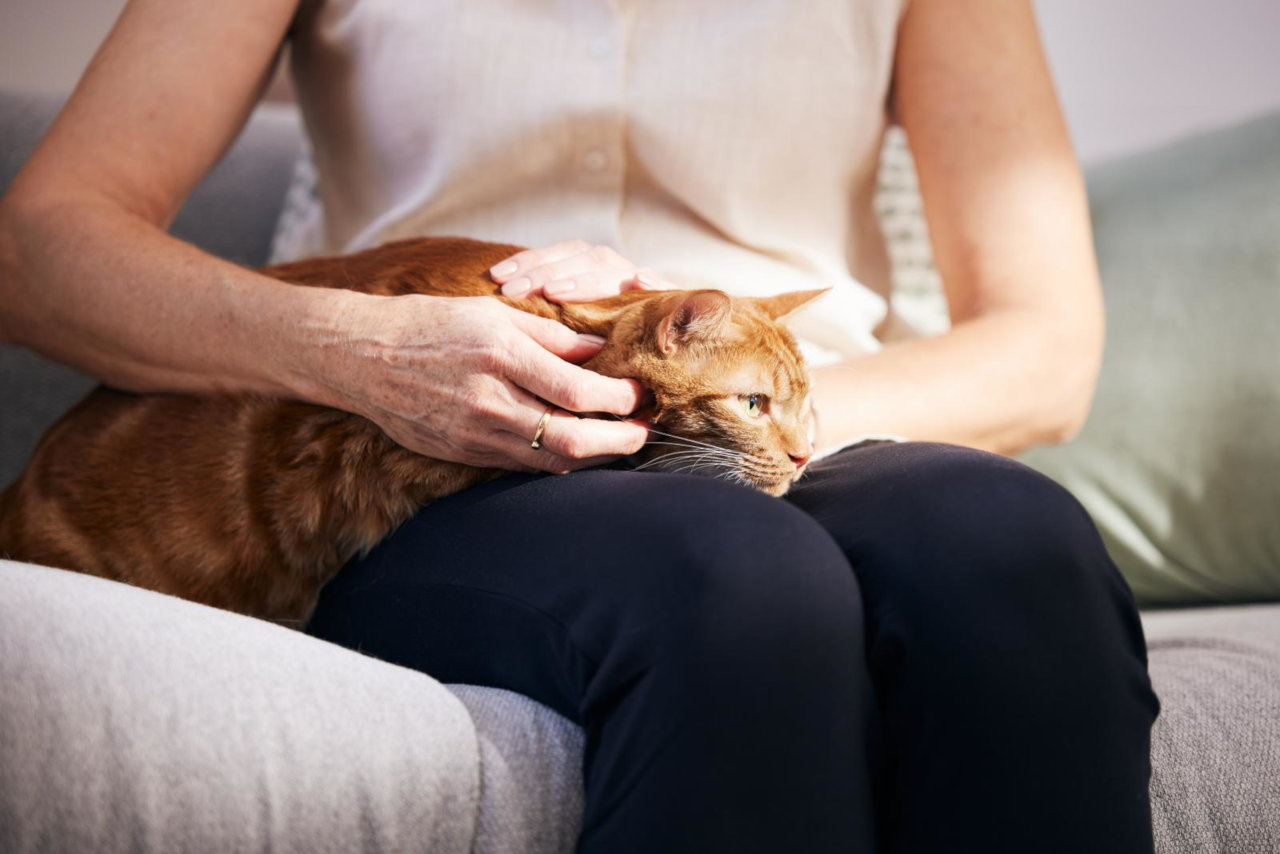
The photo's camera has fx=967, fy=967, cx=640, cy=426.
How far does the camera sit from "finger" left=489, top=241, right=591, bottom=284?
0.98m

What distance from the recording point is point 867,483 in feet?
2.68

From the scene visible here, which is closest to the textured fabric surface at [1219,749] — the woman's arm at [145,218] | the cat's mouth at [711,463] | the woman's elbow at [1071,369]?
the woman's elbow at [1071,369]

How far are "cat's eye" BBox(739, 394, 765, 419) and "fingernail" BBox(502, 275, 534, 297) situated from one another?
0.25 metres

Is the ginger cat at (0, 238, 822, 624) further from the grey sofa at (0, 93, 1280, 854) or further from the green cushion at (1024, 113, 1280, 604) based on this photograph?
the green cushion at (1024, 113, 1280, 604)

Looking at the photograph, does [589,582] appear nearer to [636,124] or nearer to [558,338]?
[558,338]

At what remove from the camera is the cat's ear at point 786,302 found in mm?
1067

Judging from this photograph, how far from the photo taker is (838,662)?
0.66 m

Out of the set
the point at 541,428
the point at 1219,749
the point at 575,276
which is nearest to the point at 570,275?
the point at 575,276

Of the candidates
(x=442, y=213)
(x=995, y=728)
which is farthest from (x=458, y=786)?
(x=442, y=213)

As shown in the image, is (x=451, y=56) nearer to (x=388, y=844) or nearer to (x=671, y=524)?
(x=671, y=524)

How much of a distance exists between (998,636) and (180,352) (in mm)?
818

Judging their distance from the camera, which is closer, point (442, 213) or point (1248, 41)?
point (442, 213)

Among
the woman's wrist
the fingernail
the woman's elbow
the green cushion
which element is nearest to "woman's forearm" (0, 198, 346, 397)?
the woman's wrist

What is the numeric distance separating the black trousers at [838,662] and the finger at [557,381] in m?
0.10
